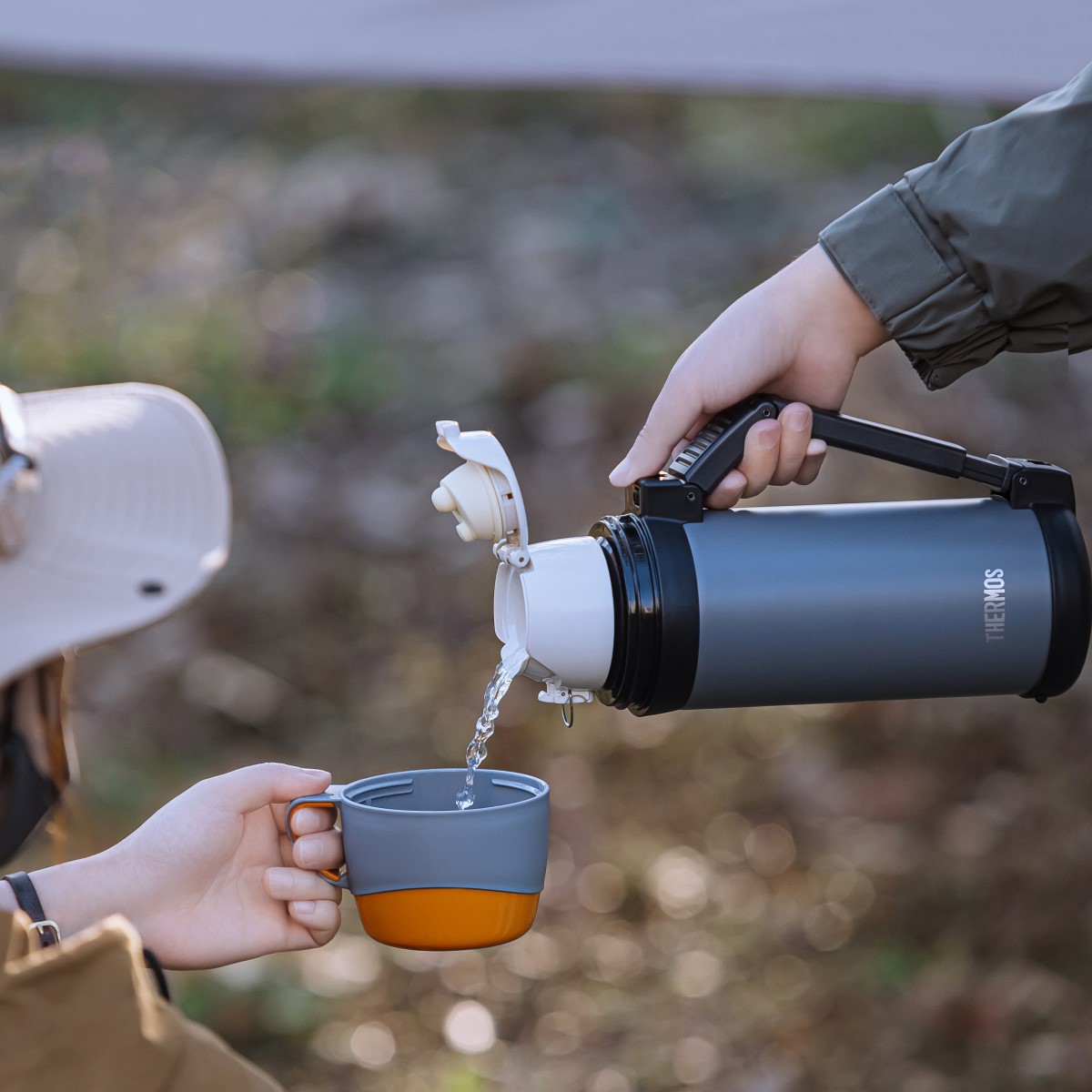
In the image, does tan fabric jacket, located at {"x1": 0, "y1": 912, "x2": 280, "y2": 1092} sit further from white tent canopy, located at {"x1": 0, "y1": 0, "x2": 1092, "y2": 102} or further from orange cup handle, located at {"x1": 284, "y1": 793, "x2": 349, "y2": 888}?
white tent canopy, located at {"x1": 0, "y1": 0, "x2": 1092, "y2": 102}

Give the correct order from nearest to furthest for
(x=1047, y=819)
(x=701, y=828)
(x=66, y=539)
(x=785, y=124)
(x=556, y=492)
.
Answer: (x=66, y=539)
(x=1047, y=819)
(x=701, y=828)
(x=556, y=492)
(x=785, y=124)

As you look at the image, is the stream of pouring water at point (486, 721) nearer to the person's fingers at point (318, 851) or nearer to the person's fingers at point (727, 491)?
the person's fingers at point (318, 851)

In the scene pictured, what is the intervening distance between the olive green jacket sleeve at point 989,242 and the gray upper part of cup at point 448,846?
1.67 ft

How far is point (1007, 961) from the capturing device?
2434mm

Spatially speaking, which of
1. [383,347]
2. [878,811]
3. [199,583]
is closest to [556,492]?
[383,347]

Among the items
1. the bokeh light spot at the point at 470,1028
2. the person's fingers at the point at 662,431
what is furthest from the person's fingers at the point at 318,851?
the bokeh light spot at the point at 470,1028

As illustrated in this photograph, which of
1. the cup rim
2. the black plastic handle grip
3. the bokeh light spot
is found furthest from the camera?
the bokeh light spot

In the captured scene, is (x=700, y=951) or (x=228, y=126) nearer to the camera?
(x=700, y=951)

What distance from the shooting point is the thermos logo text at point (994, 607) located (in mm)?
1023

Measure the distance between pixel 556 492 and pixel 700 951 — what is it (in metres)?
1.27

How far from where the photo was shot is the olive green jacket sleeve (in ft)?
3.50

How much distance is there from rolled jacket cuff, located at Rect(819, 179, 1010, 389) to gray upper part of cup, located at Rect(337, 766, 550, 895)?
50cm

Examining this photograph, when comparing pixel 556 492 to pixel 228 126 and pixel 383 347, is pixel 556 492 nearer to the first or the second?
pixel 383 347

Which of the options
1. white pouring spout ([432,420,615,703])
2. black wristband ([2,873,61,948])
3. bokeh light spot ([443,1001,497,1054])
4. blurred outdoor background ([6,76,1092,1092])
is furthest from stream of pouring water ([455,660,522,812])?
bokeh light spot ([443,1001,497,1054])
